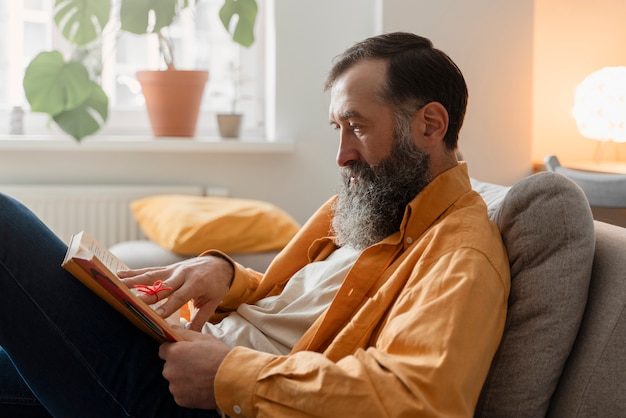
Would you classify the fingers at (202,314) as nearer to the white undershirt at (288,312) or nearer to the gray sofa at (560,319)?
the white undershirt at (288,312)

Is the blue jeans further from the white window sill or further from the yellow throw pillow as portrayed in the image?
the white window sill

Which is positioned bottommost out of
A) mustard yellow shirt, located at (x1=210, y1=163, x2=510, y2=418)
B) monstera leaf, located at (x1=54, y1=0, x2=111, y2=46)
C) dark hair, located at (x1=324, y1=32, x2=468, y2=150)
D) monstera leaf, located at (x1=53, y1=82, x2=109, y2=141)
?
mustard yellow shirt, located at (x1=210, y1=163, x2=510, y2=418)

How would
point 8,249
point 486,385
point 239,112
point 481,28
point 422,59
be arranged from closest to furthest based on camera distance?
point 486,385 < point 8,249 < point 422,59 < point 481,28 < point 239,112

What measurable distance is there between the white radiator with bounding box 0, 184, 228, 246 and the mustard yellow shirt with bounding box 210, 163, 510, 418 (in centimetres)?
220

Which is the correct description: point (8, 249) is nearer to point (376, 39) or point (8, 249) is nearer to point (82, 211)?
point (376, 39)

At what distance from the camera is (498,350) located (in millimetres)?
1329

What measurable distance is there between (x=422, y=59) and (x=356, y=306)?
468 mm

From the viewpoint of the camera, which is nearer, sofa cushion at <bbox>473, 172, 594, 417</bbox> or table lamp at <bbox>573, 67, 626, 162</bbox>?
sofa cushion at <bbox>473, 172, 594, 417</bbox>

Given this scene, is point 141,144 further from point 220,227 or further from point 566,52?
point 566,52

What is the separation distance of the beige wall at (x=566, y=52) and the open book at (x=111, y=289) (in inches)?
103

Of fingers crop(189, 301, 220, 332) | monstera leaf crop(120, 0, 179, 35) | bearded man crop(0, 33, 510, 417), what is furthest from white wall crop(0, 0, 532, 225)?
fingers crop(189, 301, 220, 332)

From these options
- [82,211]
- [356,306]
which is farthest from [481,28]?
[356,306]

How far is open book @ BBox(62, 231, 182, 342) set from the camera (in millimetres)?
1233

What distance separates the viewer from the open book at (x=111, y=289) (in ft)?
4.05
